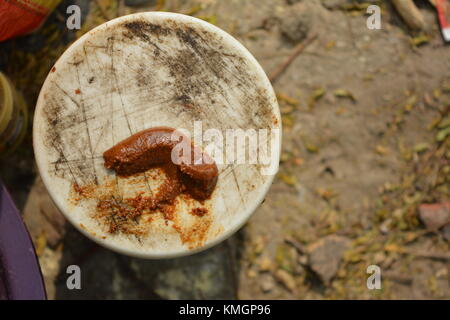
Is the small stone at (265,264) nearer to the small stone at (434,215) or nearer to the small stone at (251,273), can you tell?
the small stone at (251,273)

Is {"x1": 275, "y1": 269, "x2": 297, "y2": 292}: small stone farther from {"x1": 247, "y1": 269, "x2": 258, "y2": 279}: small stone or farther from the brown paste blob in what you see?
the brown paste blob

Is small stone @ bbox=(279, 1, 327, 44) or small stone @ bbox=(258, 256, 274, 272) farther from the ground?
small stone @ bbox=(279, 1, 327, 44)

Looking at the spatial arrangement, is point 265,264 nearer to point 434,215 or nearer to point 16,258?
point 434,215


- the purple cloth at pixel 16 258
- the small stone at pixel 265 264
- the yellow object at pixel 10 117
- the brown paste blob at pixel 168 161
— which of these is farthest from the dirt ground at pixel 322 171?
the brown paste blob at pixel 168 161

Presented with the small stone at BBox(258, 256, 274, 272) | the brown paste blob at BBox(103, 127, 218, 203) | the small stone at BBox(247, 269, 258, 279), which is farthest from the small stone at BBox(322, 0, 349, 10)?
the small stone at BBox(247, 269, 258, 279)

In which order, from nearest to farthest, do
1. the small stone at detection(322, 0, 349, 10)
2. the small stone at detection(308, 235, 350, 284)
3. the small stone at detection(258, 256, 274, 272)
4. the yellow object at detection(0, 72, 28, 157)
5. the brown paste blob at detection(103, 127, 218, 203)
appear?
the brown paste blob at detection(103, 127, 218, 203)
the yellow object at detection(0, 72, 28, 157)
the small stone at detection(308, 235, 350, 284)
the small stone at detection(258, 256, 274, 272)
the small stone at detection(322, 0, 349, 10)
